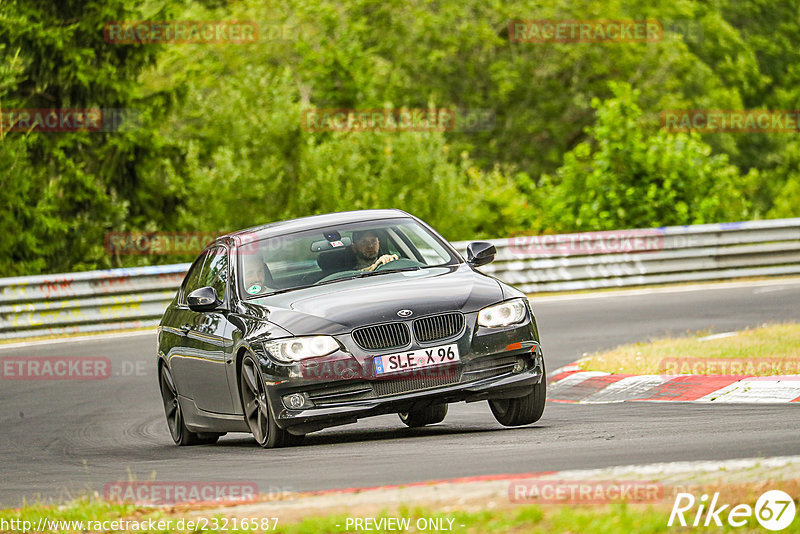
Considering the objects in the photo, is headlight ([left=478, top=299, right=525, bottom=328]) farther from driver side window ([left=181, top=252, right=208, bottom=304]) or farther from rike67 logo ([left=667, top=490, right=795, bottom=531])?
rike67 logo ([left=667, top=490, right=795, bottom=531])

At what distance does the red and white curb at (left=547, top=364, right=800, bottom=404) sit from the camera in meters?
9.89

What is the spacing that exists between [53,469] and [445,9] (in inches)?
1934

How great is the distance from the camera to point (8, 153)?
2628cm

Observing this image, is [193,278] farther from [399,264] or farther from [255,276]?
[399,264]

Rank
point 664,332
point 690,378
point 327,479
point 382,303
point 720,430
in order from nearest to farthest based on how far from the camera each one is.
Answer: point 327,479 → point 720,430 → point 382,303 → point 690,378 → point 664,332

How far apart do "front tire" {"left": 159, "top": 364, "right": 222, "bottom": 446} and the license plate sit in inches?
102

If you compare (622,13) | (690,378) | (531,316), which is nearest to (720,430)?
(531,316)

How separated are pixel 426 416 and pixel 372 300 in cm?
196

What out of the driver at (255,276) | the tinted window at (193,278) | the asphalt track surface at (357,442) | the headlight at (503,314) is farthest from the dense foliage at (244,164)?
the headlight at (503,314)

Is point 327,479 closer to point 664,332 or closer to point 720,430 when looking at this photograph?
point 720,430

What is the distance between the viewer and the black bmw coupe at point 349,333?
336 inches

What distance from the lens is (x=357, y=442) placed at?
914cm

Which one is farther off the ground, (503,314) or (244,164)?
(503,314)

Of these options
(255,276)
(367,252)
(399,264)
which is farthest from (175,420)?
(399,264)
